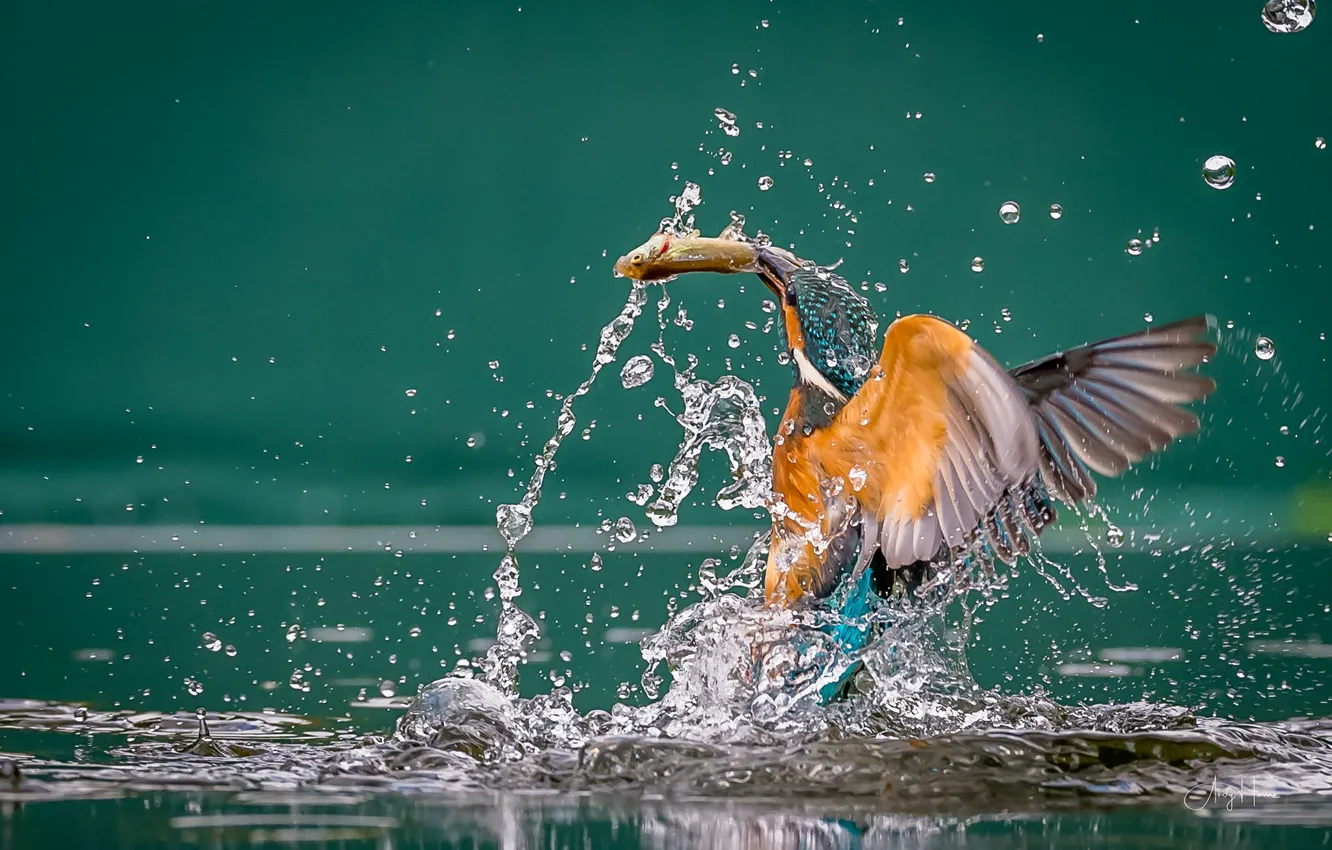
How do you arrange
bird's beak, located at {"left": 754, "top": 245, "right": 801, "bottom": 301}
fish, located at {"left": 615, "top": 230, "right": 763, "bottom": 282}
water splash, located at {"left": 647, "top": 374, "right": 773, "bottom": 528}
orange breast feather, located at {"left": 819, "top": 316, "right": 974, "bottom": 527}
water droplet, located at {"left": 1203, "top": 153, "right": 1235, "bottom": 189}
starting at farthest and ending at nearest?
water droplet, located at {"left": 1203, "top": 153, "right": 1235, "bottom": 189}
water splash, located at {"left": 647, "top": 374, "right": 773, "bottom": 528}
bird's beak, located at {"left": 754, "top": 245, "right": 801, "bottom": 301}
fish, located at {"left": 615, "top": 230, "right": 763, "bottom": 282}
orange breast feather, located at {"left": 819, "top": 316, "right": 974, "bottom": 527}

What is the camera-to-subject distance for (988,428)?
232cm

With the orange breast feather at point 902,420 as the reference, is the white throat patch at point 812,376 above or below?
above

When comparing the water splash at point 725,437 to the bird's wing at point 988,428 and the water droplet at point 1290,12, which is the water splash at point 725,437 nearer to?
the bird's wing at point 988,428

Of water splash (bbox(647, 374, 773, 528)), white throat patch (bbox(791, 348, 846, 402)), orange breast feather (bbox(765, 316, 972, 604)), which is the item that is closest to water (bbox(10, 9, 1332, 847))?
water splash (bbox(647, 374, 773, 528))

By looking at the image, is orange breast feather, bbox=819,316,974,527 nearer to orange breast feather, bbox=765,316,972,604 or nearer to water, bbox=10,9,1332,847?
orange breast feather, bbox=765,316,972,604

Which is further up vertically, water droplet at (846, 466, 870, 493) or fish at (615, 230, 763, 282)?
fish at (615, 230, 763, 282)

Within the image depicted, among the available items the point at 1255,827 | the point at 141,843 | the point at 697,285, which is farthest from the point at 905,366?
the point at 697,285

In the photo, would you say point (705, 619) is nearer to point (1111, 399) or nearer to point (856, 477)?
point (856, 477)

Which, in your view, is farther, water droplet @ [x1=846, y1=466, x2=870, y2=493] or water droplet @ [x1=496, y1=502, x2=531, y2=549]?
water droplet @ [x1=496, y1=502, x2=531, y2=549]

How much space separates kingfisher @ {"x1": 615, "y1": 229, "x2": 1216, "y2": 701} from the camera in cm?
247

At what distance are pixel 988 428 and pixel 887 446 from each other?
20 centimetres

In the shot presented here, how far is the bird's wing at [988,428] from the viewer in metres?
2.28

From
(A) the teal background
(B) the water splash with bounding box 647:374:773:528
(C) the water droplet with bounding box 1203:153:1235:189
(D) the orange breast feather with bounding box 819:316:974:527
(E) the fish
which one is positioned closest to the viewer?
(D) the orange breast feather with bounding box 819:316:974:527

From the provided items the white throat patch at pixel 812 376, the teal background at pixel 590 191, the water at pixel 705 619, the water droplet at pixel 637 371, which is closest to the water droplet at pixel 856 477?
the white throat patch at pixel 812 376
